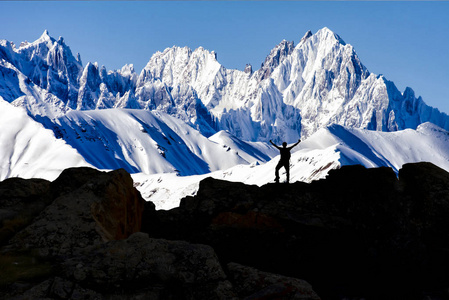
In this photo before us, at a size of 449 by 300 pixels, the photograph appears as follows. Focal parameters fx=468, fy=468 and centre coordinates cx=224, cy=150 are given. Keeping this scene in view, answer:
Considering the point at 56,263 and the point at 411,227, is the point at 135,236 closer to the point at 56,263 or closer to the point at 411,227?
the point at 56,263

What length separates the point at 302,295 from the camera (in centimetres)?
1072

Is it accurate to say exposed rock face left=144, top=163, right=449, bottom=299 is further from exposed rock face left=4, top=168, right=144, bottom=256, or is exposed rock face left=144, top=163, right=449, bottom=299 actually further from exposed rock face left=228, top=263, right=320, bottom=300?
exposed rock face left=228, top=263, right=320, bottom=300

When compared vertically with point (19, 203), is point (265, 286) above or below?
below

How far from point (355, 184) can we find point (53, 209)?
11536 millimetres

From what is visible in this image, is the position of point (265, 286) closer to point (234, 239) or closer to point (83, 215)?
point (83, 215)

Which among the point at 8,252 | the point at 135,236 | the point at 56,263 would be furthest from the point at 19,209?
the point at 135,236

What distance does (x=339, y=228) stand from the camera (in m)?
18.5

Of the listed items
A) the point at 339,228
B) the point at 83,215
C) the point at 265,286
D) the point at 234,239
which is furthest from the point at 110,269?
the point at 339,228

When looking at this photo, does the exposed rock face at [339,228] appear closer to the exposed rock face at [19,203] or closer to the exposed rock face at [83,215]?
the exposed rock face at [83,215]

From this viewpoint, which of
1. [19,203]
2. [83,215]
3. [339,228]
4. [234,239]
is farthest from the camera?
[234,239]

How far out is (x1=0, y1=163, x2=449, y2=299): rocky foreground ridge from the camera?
10.9 metres

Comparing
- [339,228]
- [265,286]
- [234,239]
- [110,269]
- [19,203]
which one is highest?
[19,203]

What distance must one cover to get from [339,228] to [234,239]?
419 cm

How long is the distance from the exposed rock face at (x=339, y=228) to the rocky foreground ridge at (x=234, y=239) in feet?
0.13
